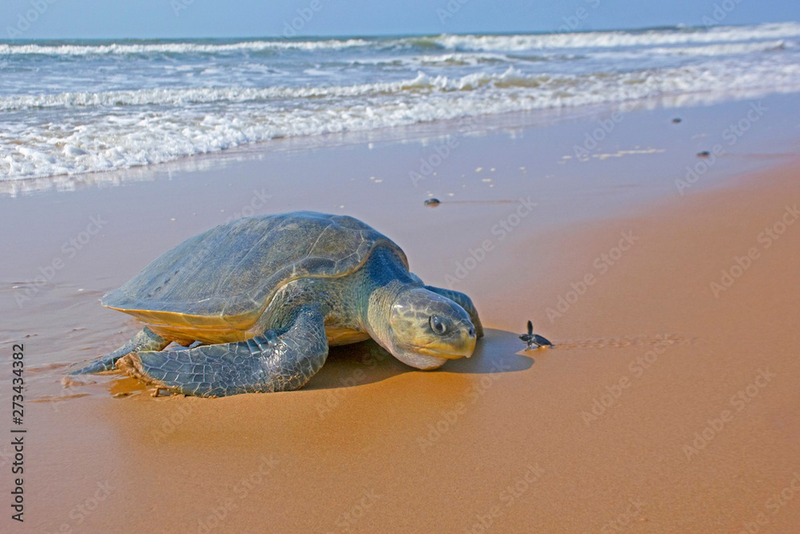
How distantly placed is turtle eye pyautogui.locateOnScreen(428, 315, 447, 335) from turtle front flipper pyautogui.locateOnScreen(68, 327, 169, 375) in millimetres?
1696

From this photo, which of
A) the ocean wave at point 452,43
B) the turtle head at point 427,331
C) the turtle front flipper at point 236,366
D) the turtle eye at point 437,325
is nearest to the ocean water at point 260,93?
the ocean wave at point 452,43

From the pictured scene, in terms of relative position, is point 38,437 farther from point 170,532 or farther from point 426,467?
point 426,467

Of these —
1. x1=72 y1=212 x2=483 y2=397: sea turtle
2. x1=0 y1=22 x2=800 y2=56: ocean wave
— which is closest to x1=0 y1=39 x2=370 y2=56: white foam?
x1=0 y1=22 x2=800 y2=56: ocean wave

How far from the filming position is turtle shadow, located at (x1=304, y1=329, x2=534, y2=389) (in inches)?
143

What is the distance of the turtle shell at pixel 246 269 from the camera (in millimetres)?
3723

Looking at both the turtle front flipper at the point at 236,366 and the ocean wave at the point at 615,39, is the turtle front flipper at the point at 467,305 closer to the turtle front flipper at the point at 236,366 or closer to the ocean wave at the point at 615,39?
the turtle front flipper at the point at 236,366

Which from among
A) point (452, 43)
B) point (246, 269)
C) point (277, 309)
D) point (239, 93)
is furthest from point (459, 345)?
point (452, 43)

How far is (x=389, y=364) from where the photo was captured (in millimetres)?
3846

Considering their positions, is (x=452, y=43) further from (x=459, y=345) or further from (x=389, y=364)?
(x=459, y=345)

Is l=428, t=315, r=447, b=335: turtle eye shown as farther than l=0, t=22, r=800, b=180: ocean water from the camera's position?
No

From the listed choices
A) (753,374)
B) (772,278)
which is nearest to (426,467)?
Result: (753,374)

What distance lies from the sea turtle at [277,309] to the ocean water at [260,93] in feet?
19.3

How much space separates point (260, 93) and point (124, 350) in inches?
511

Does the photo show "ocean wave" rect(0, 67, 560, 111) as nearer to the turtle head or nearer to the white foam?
the turtle head
